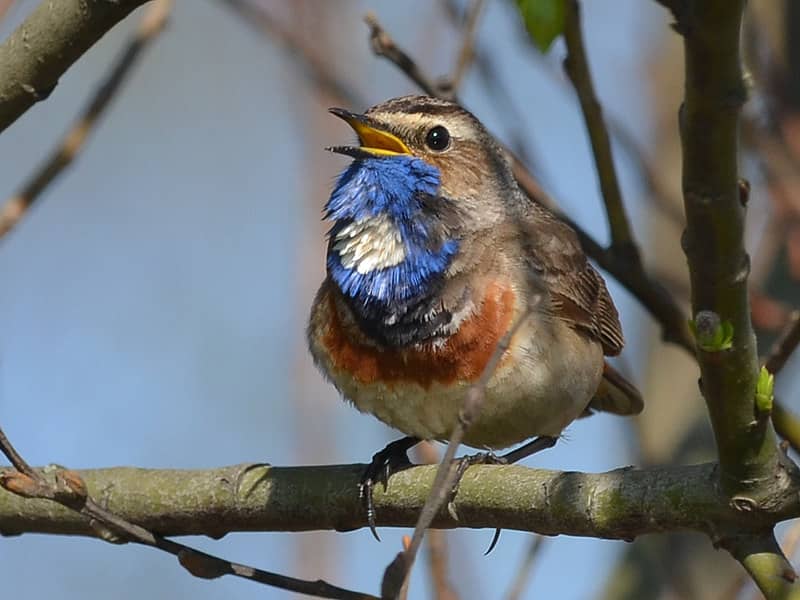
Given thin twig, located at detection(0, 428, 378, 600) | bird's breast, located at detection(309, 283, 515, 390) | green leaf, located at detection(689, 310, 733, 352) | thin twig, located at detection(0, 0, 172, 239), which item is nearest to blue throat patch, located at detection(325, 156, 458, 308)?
bird's breast, located at detection(309, 283, 515, 390)

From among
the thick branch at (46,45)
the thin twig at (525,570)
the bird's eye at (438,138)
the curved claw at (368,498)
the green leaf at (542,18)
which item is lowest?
the thin twig at (525,570)

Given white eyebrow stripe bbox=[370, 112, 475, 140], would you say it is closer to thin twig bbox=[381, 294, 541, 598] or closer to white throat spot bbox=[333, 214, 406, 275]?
white throat spot bbox=[333, 214, 406, 275]

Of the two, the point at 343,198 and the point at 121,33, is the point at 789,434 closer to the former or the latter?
the point at 343,198

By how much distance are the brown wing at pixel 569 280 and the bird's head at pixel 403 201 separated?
0.68 ft

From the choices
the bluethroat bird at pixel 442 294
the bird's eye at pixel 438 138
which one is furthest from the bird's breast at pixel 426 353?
the bird's eye at pixel 438 138

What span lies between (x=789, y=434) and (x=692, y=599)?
1.45m

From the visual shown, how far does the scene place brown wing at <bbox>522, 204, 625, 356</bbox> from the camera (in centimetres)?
504

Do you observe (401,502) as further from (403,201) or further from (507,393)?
(403,201)

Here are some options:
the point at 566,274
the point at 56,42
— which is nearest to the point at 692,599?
the point at 566,274

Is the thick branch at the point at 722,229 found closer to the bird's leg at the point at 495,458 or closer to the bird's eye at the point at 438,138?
the bird's leg at the point at 495,458

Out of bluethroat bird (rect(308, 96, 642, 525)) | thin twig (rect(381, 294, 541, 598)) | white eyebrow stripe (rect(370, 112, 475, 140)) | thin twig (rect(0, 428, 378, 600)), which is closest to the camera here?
thin twig (rect(381, 294, 541, 598))

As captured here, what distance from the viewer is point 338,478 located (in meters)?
4.19

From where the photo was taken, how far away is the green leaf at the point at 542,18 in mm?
3520

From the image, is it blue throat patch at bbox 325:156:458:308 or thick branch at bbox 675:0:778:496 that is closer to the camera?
thick branch at bbox 675:0:778:496
